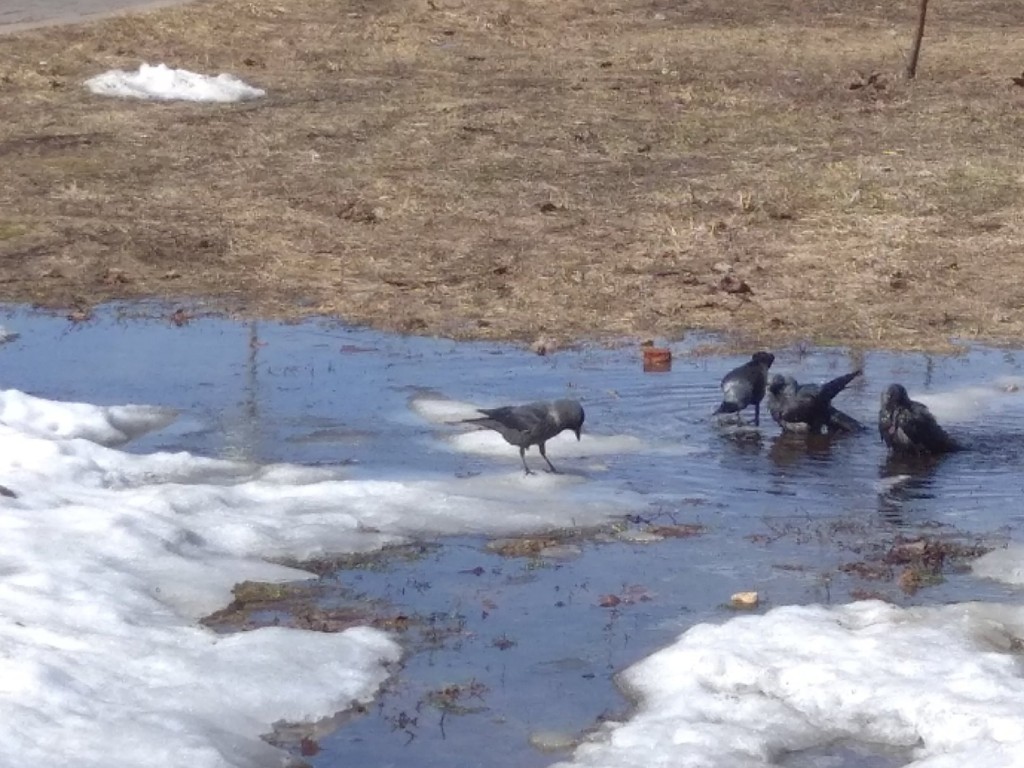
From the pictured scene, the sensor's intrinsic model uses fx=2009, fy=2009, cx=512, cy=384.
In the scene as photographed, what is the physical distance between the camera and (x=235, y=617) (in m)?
7.74

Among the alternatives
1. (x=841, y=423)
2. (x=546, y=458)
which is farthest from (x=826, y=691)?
(x=841, y=423)

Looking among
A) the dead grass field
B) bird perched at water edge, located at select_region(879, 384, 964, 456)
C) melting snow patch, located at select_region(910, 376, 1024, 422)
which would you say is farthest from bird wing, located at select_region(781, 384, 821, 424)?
the dead grass field

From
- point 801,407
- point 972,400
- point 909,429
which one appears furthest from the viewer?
point 972,400

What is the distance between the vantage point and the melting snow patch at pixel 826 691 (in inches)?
254

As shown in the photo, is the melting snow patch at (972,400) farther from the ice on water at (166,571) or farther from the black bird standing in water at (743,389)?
the ice on water at (166,571)

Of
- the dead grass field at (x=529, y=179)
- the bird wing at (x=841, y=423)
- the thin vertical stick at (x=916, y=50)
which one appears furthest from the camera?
the thin vertical stick at (x=916, y=50)

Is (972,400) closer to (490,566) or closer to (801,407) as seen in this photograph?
(801,407)

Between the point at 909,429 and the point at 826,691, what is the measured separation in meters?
3.34

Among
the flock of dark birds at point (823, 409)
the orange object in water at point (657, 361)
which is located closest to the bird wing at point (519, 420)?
the flock of dark birds at point (823, 409)

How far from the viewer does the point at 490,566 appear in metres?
8.34

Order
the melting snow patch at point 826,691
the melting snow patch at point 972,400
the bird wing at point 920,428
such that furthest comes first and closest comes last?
the melting snow patch at point 972,400, the bird wing at point 920,428, the melting snow patch at point 826,691

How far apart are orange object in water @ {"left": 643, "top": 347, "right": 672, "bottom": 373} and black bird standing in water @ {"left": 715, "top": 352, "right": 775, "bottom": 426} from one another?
990mm

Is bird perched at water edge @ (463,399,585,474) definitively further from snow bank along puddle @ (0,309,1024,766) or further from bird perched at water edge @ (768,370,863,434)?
bird perched at water edge @ (768,370,863,434)

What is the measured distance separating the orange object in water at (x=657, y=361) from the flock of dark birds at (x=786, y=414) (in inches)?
26.6
